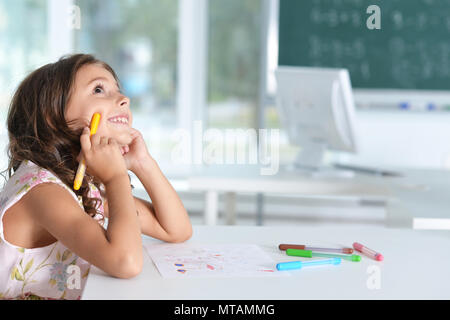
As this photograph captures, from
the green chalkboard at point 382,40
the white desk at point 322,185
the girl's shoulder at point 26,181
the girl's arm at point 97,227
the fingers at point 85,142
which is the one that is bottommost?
the white desk at point 322,185

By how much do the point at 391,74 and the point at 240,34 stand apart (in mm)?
1183

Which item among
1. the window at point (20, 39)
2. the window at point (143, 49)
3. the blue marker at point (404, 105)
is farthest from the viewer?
the window at point (143, 49)

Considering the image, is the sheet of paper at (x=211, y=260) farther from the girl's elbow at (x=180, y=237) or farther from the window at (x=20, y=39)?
the window at (x=20, y=39)

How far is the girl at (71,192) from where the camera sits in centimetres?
102

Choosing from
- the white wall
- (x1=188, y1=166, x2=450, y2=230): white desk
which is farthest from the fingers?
the white wall

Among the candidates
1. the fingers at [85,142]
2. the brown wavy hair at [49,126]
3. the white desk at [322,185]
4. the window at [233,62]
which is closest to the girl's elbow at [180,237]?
the brown wavy hair at [49,126]

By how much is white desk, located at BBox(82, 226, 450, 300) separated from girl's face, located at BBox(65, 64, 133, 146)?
274 mm

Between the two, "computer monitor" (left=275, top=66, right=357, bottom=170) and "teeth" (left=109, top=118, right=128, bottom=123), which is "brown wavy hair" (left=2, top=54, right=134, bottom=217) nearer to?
"teeth" (left=109, top=118, right=128, bottom=123)

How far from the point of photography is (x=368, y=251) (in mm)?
1175

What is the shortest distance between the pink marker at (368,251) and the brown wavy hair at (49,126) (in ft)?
1.88

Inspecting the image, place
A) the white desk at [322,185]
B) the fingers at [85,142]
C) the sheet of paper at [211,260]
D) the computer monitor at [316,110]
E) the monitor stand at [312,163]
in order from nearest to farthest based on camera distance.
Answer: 1. the sheet of paper at [211,260]
2. the fingers at [85,142]
3. the white desk at [322,185]
4. the computer monitor at [316,110]
5. the monitor stand at [312,163]

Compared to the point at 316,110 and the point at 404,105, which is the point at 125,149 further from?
the point at 404,105

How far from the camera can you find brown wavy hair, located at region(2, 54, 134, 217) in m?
1.21
